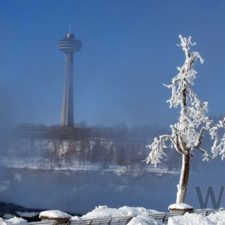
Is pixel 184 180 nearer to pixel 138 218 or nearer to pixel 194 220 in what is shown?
pixel 194 220

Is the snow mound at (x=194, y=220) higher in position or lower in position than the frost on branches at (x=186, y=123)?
lower

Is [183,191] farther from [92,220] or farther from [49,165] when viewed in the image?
[49,165]

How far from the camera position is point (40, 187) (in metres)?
170

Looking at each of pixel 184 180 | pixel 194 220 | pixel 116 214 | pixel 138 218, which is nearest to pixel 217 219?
pixel 194 220

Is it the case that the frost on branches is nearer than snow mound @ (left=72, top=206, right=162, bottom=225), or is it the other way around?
snow mound @ (left=72, top=206, right=162, bottom=225)

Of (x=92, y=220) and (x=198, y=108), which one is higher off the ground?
(x=198, y=108)

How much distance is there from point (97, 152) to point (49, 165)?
18.9 metres

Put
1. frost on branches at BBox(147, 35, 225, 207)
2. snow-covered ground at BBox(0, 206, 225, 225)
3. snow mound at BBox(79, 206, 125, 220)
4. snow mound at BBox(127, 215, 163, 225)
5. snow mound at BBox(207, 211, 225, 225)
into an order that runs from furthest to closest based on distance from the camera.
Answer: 1. frost on branches at BBox(147, 35, 225, 207)
2. snow mound at BBox(79, 206, 125, 220)
3. snow mound at BBox(207, 211, 225, 225)
4. snow-covered ground at BBox(0, 206, 225, 225)
5. snow mound at BBox(127, 215, 163, 225)

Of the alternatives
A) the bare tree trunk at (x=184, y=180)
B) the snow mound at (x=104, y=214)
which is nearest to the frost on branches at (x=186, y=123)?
the bare tree trunk at (x=184, y=180)

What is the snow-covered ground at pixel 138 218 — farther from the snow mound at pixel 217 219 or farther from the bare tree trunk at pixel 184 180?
the bare tree trunk at pixel 184 180

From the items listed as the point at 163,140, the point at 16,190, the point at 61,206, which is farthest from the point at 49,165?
the point at 163,140

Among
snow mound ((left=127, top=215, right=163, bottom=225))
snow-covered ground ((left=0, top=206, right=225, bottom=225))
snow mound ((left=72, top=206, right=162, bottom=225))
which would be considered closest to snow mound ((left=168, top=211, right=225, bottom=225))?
snow-covered ground ((left=0, top=206, right=225, bottom=225))

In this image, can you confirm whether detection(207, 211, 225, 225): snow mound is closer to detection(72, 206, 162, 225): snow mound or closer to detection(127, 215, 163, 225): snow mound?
detection(72, 206, 162, 225): snow mound

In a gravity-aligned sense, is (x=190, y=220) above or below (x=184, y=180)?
below
